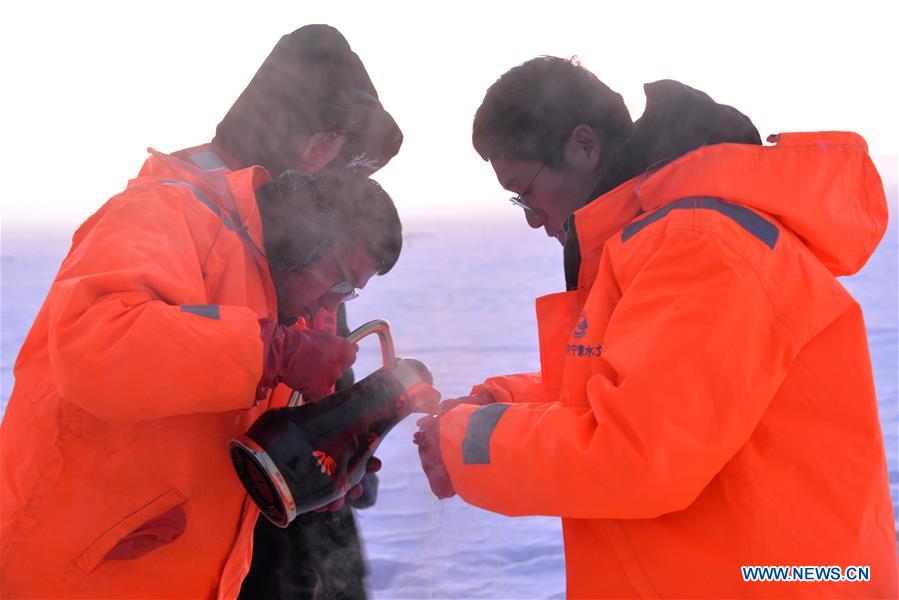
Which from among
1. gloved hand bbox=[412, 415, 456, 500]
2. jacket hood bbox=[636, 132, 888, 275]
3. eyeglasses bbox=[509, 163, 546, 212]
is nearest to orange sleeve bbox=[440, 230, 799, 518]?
jacket hood bbox=[636, 132, 888, 275]

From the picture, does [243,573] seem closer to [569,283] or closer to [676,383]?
[569,283]

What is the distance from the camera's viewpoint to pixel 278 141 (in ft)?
6.29

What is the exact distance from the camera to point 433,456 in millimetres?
1547

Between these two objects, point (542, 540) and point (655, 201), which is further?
point (542, 540)

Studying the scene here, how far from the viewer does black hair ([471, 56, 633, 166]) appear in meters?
1.55

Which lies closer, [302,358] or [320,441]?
[302,358]

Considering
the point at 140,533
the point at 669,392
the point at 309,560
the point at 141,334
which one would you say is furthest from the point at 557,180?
the point at 309,560

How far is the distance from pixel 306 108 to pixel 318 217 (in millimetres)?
450

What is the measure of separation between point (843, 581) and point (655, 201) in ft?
2.12

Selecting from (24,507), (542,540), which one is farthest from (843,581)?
(542,540)

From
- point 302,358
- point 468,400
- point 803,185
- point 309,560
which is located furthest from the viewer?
point 309,560

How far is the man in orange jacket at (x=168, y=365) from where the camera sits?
48.1 inches

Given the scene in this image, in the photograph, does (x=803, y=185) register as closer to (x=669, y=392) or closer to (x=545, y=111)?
(x=669, y=392)

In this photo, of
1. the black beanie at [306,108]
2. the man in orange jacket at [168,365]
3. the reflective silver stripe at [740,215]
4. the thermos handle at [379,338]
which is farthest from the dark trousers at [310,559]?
the reflective silver stripe at [740,215]
